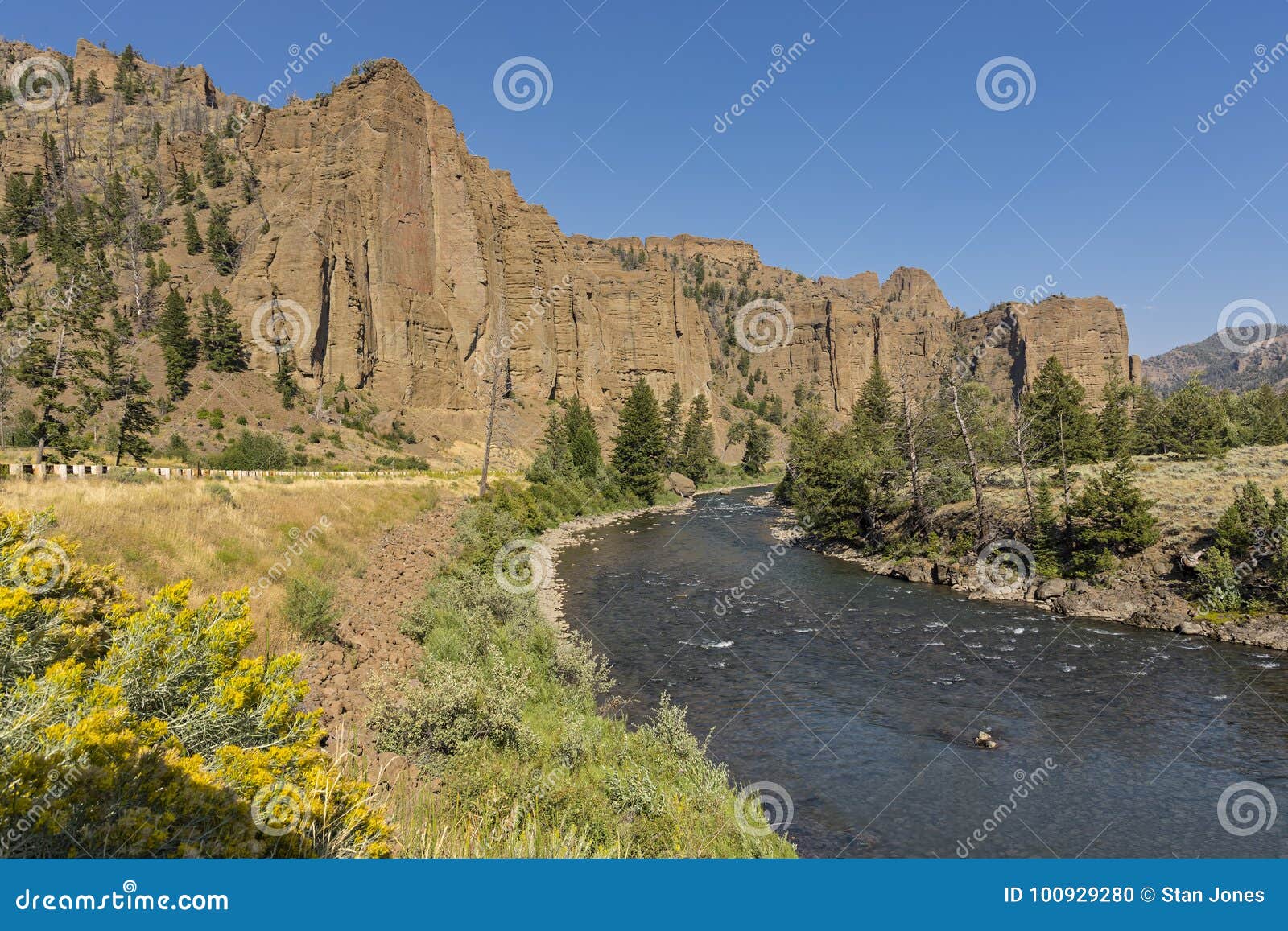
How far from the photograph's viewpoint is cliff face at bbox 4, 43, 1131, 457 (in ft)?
200

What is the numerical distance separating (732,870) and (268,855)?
11.4 feet

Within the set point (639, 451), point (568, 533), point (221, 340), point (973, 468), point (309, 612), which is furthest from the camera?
point (639, 451)

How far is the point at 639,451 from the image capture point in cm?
5909

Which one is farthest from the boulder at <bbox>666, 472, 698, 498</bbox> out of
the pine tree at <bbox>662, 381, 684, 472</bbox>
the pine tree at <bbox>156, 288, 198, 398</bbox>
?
the pine tree at <bbox>156, 288, 198, 398</bbox>

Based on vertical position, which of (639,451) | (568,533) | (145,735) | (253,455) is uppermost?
(639,451)

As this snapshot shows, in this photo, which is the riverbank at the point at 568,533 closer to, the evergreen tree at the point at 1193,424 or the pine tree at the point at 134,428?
the pine tree at the point at 134,428

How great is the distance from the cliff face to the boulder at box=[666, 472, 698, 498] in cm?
1618

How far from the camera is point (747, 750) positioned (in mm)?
12258

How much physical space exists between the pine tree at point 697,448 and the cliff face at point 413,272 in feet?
25.4

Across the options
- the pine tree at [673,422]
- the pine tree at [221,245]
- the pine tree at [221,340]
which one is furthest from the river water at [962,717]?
the pine tree at [221,245]

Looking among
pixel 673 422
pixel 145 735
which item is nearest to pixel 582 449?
pixel 673 422

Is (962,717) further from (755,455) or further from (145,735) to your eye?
(755,455)

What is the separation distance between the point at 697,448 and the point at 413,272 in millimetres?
37554

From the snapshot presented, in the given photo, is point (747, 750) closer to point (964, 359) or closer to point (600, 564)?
point (600, 564)
